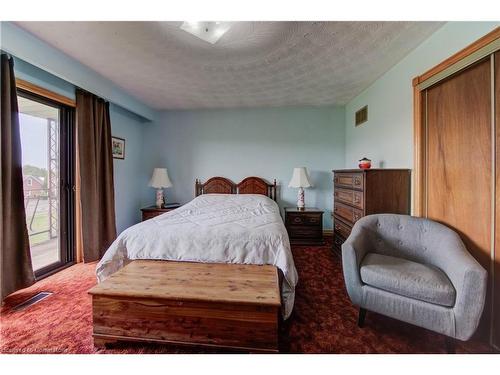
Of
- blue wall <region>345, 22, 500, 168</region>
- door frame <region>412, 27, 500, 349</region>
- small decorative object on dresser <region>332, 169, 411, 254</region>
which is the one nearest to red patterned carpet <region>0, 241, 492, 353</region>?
door frame <region>412, 27, 500, 349</region>

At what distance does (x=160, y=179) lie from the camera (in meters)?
3.68

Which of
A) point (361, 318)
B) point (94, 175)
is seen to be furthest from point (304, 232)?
point (94, 175)

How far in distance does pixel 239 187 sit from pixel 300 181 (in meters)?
1.09

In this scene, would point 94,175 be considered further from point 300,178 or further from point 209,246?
point 300,178

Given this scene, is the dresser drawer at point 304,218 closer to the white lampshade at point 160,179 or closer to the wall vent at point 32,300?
the white lampshade at point 160,179

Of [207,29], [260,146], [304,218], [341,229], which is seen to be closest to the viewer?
[207,29]

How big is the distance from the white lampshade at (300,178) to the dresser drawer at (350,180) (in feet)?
1.83

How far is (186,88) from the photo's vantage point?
9.62 feet

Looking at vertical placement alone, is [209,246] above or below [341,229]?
above

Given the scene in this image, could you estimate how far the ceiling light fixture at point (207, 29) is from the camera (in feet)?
5.31

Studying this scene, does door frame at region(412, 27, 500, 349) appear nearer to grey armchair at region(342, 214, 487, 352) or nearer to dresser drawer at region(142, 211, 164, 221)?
grey armchair at region(342, 214, 487, 352)

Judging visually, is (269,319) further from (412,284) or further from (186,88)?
(186,88)

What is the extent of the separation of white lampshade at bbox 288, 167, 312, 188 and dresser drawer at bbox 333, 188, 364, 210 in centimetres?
57
